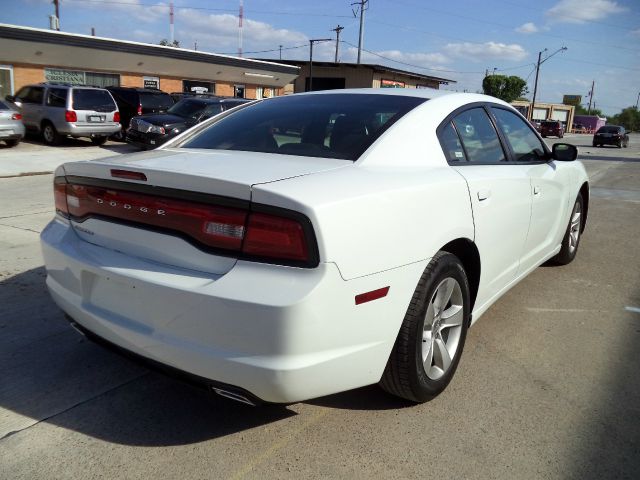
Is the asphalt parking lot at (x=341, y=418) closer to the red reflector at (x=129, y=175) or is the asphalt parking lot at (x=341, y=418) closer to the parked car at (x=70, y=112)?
the red reflector at (x=129, y=175)

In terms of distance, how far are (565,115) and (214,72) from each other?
6665 cm

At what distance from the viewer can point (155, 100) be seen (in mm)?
17594

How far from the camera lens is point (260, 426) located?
248 cm

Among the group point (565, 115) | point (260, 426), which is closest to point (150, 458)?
point (260, 426)

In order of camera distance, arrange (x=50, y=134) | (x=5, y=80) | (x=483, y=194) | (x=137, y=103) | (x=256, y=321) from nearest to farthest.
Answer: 1. (x=256, y=321)
2. (x=483, y=194)
3. (x=50, y=134)
4. (x=137, y=103)
5. (x=5, y=80)

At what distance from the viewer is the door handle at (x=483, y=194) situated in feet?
9.44

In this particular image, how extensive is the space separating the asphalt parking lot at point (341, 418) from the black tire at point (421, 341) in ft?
0.46

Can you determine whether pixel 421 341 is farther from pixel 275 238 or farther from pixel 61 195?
pixel 61 195

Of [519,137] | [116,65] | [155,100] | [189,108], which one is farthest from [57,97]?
[519,137]

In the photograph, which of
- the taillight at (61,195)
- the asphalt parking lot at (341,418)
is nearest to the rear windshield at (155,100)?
the asphalt parking lot at (341,418)

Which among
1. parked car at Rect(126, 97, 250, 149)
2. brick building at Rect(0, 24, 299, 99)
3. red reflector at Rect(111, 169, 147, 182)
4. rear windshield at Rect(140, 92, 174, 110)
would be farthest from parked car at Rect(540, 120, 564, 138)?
red reflector at Rect(111, 169, 147, 182)

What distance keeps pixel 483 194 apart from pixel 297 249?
1.40 meters

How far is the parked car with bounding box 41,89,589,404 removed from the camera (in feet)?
6.41

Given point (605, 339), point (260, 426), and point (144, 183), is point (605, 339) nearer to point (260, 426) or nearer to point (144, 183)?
point (260, 426)
